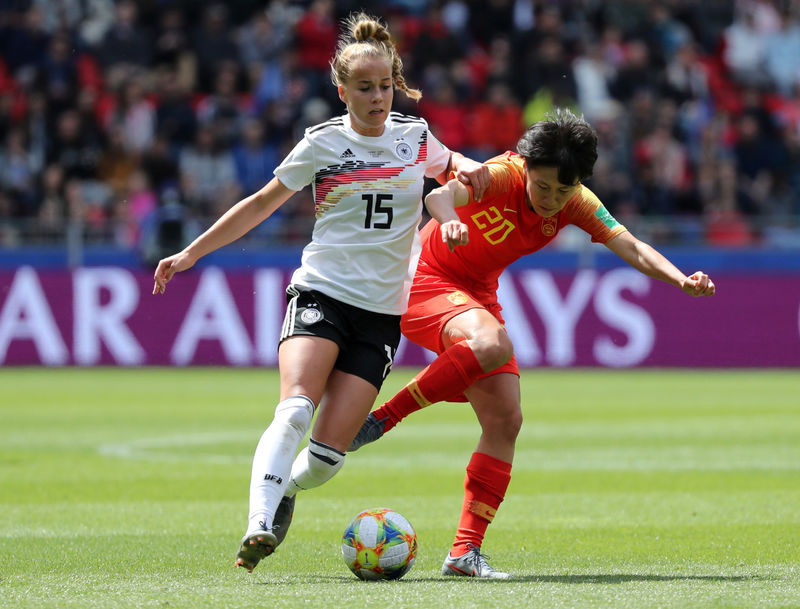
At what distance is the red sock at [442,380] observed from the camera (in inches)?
238

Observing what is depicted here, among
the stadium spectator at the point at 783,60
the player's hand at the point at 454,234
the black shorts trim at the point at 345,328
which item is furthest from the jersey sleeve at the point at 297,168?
the stadium spectator at the point at 783,60

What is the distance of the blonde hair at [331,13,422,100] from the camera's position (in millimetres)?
5910

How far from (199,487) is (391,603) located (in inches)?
177

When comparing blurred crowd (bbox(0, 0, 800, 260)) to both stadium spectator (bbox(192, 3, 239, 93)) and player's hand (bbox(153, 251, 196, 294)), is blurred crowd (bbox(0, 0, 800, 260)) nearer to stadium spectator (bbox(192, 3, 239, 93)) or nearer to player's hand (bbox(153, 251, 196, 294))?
stadium spectator (bbox(192, 3, 239, 93))

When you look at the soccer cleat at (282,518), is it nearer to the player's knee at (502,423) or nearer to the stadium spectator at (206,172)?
the player's knee at (502,423)

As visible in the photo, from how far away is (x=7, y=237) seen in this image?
62.3ft

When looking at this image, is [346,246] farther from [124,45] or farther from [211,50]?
[124,45]

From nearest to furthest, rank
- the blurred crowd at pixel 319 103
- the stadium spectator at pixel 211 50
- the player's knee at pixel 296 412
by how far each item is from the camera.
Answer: the player's knee at pixel 296 412 → the blurred crowd at pixel 319 103 → the stadium spectator at pixel 211 50

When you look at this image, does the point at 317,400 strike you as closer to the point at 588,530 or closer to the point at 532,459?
the point at 588,530

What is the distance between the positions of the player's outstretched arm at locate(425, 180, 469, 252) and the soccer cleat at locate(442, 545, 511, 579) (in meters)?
1.37

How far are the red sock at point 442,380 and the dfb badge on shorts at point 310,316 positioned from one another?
0.52 m

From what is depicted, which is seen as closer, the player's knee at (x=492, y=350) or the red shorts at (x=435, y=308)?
the player's knee at (x=492, y=350)

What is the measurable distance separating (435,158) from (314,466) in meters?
1.54

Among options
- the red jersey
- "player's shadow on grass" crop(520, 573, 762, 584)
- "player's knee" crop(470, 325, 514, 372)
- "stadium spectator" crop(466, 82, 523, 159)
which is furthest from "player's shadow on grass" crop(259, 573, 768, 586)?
"stadium spectator" crop(466, 82, 523, 159)
